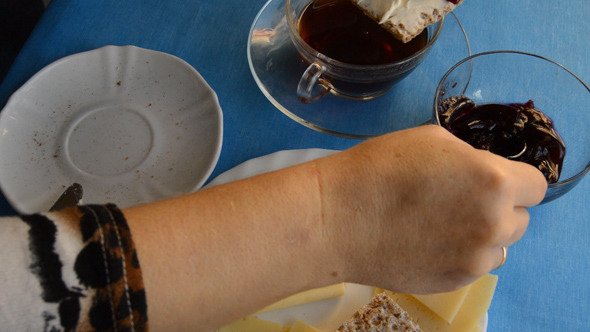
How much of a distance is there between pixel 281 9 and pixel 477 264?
75 cm

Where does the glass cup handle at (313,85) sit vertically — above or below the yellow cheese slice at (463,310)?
above

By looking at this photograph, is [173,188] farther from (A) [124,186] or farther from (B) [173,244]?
(B) [173,244]

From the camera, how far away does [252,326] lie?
0.75m

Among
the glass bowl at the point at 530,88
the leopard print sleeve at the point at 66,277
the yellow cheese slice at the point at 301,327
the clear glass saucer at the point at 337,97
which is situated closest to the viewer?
the leopard print sleeve at the point at 66,277

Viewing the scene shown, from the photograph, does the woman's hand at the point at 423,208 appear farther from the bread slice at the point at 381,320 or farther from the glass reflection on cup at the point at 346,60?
the glass reflection on cup at the point at 346,60

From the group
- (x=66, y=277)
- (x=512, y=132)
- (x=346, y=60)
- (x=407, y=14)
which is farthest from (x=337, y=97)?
(x=66, y=277)

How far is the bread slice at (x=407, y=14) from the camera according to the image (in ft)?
2.93

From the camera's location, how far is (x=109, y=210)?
0.54 meters

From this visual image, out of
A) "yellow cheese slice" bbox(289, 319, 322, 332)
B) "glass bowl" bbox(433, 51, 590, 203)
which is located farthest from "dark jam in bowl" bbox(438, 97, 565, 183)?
"yellow cheese slice" bbox(289, 319, 322, 332)

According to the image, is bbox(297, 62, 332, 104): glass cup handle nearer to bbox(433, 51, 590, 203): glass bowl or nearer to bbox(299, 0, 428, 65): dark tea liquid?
bbox(299, 0, 428, 65): dark tea liquid

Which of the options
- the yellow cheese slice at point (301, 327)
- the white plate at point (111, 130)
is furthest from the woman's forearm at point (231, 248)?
the white plate at point (111, 130)

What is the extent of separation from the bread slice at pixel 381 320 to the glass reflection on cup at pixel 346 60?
39 cm

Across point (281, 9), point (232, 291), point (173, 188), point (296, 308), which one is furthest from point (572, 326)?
point (281, 9)

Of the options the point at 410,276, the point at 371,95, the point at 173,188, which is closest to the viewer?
the point at 410,276
